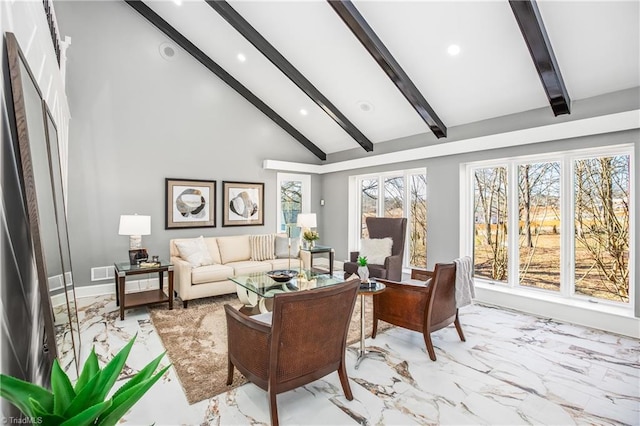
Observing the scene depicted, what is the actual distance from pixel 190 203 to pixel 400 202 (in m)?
3.81

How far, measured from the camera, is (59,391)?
88 centimetres

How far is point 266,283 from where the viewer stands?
3.51 meters

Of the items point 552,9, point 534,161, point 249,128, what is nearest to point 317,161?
point 249,128

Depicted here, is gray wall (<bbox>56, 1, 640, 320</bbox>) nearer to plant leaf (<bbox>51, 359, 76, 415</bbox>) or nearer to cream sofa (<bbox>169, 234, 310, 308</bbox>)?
cream sofa (<bbox>169, 234, 310, 308</bbox>)

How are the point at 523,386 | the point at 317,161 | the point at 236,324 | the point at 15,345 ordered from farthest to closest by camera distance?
the point at 317,161 < the point at 523,386 < the point at 236,324 < the point at 15,345

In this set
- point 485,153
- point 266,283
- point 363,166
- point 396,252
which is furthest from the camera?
point 363,166

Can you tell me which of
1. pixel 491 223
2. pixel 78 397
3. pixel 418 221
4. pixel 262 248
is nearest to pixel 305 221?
pixel 262 248

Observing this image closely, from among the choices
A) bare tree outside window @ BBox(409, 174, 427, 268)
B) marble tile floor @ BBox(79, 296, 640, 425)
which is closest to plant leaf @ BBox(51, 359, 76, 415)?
marble tile floor @ BBox(79, 296, 640, 425)

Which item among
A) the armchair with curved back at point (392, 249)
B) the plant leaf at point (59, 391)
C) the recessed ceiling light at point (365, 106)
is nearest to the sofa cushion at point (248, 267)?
the armchair with curved back at point (392, 249)

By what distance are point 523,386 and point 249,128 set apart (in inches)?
223

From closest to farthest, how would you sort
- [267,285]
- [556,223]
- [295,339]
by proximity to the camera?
Answer: [295,339], [267,285], [556,223]

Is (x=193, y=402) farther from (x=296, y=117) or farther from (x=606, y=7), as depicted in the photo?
(x=296, y=117)

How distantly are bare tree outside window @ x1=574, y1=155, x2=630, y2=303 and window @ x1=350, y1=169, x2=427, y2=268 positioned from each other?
2085 mm

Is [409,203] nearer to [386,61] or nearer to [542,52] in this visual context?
[386,61]
